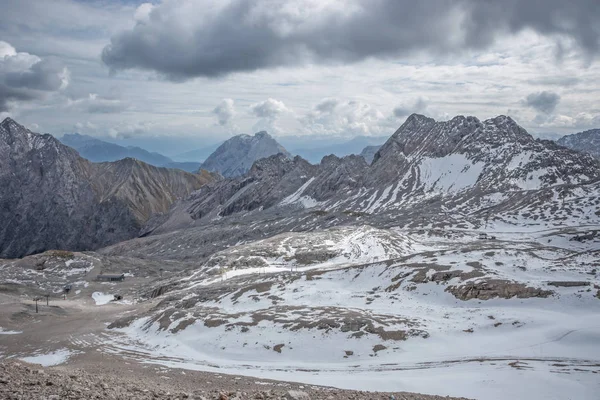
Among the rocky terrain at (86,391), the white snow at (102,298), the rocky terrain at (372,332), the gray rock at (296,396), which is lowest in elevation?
the white snow at (102,298)

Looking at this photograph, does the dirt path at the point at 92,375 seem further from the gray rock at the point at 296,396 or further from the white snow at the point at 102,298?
the white snow at the point at 102,298

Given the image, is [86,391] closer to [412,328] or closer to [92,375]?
[92,375]

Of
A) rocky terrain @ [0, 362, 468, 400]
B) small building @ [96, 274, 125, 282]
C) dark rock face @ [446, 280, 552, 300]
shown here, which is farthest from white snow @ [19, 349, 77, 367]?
small building @ [96, 274, 125, 282]

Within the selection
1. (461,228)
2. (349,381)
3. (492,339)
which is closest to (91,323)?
(349,381)

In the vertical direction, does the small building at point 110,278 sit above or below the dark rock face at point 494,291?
below

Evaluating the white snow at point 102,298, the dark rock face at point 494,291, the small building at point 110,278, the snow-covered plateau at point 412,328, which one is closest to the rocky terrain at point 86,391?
the snow-covered plateau at point 412,328

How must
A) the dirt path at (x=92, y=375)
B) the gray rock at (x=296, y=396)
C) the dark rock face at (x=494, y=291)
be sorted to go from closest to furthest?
the dirt path at (x=92, y=375)
the gray rock at (x=296, y=396)
the dark rock face at (x=494, y=291)

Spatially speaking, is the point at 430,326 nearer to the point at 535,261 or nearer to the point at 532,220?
the point at 535,261

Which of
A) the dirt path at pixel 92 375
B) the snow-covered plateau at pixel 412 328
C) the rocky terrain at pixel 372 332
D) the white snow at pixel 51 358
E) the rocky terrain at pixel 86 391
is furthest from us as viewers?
the white snow at pixel 51 358

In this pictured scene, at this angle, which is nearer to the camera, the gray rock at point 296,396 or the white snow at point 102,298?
the gray rock at point 296,396

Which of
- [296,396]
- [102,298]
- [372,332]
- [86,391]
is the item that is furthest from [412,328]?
[102,298]

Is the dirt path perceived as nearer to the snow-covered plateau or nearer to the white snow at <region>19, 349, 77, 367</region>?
the white snow at <region>19, 349, 77, 367</region>

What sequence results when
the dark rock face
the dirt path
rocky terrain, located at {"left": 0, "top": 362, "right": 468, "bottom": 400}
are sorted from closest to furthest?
rocky terrain, located at {"left": 0, "top": 362, "right": 468, "bottom": 400} < the dirt path < the dark rock face

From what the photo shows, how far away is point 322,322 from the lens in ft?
150
